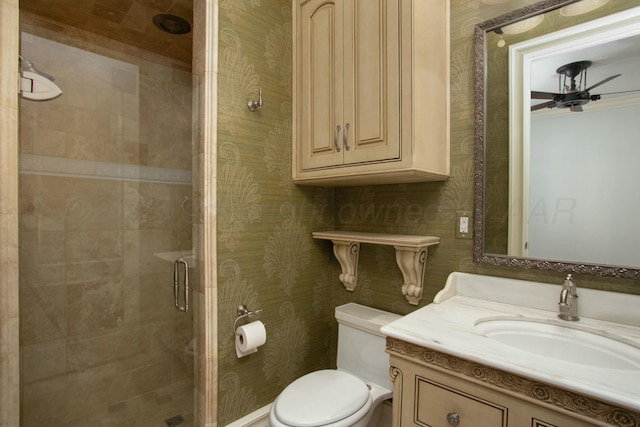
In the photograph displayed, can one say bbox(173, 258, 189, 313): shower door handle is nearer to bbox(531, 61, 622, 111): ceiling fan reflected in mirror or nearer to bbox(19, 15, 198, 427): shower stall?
bbox(19, 15, 198, 427): shower stall

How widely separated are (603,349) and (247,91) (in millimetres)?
1648

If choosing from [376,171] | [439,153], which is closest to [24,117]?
[376,171]

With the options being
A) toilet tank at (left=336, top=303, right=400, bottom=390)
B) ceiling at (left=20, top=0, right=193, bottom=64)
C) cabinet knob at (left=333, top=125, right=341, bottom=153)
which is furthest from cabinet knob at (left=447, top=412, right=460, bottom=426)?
ceiling at (left=20, top=0, right=193, bottom=64)

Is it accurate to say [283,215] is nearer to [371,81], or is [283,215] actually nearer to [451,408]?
[371,81]

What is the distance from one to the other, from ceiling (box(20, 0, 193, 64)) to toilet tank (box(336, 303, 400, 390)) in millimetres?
1534

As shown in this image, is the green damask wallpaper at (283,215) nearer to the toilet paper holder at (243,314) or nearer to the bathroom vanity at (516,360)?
the toilet paper holder at (243,314)

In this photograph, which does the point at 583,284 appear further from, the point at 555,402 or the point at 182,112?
the point at 182,112

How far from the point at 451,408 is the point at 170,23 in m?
2.01

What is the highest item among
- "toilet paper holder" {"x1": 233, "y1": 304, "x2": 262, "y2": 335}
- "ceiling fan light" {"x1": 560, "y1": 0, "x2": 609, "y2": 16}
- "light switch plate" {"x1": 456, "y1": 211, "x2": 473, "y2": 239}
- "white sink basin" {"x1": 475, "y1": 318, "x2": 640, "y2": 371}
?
"ceiling fan light" {"x1": 560, "y1": 0, "x2": 609, "y2": 16}

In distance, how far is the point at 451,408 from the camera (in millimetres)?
865

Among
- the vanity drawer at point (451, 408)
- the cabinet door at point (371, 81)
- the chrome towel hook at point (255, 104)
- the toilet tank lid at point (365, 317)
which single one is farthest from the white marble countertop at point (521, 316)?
the chrome towel hook at point (255, 104)

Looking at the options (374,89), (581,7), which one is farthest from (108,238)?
(581,7)

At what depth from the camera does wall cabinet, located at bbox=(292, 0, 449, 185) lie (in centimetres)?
119

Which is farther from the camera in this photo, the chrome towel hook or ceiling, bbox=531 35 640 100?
the chrome towel hook
